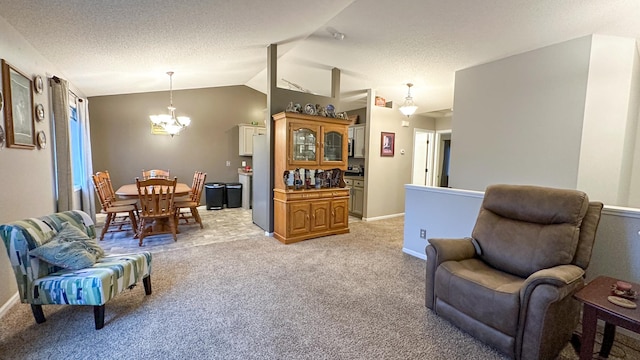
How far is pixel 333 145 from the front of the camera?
457cm

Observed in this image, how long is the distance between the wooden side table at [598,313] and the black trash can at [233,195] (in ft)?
20.6

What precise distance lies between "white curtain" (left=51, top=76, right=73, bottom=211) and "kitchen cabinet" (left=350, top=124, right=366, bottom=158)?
475 cm

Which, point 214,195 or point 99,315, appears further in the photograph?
point 214,195

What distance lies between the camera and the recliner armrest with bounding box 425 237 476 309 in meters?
2.20

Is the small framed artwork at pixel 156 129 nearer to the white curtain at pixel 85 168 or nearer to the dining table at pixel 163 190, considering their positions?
the white curtain at pixel 85 168

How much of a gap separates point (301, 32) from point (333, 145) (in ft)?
5.66

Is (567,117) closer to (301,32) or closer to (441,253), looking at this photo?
(441,253)

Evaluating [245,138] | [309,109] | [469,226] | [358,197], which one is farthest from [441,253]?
[245,138]

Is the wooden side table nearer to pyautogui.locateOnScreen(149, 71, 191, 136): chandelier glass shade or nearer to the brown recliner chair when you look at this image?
the brown recliner chair


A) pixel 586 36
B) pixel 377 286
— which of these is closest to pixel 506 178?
pixel 586 36

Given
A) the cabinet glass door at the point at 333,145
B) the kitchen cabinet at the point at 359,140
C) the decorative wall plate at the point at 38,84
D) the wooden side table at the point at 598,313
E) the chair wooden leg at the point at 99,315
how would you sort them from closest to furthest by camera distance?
the wooden side table at the point at 598,313 < the chair wooden leg at the point at 99,315 < the decorative wall plate at the point at 38,84 < the cabinet glass door at the point at 333,145 < the kitchen cabinet at the point at 359,140

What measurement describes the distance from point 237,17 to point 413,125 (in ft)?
15.1

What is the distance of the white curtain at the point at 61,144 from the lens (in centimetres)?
327

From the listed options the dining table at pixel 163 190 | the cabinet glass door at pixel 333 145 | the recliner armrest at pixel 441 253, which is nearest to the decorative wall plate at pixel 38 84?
the dining table at pixel 163 190
